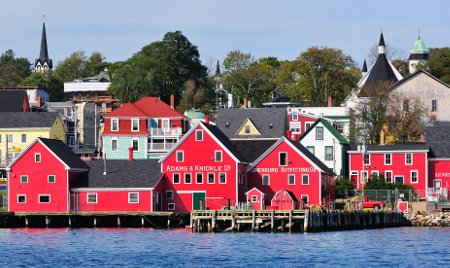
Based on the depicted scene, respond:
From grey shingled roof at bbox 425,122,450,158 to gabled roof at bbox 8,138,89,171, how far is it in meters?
31.4

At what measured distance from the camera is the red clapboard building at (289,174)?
10288 cm

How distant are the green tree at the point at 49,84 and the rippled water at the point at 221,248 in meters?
89.9

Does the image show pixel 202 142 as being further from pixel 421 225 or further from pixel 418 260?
pixel 418 260

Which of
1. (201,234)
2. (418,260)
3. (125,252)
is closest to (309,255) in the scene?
(418,260)

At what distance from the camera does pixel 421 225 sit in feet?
332

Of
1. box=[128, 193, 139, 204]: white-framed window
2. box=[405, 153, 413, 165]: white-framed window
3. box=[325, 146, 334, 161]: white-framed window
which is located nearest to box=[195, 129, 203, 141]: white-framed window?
box=[128, 193, 139, 204]: white-framed window

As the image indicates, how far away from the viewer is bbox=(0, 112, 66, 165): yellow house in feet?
443

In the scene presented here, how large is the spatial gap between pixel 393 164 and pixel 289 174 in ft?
50.7

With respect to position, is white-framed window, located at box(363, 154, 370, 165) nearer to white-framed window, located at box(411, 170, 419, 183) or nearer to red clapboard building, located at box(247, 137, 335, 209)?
white-framed window, located at box(411, 170, 419, 183)

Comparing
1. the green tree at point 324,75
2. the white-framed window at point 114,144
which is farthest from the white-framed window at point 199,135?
the green tree at point 324,75

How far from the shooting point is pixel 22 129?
136m

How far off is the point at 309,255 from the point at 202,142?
31.4 m

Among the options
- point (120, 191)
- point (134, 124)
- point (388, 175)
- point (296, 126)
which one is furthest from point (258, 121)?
point (120, 191)

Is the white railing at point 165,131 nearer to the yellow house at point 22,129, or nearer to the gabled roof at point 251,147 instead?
the yellow house at point 22,129
